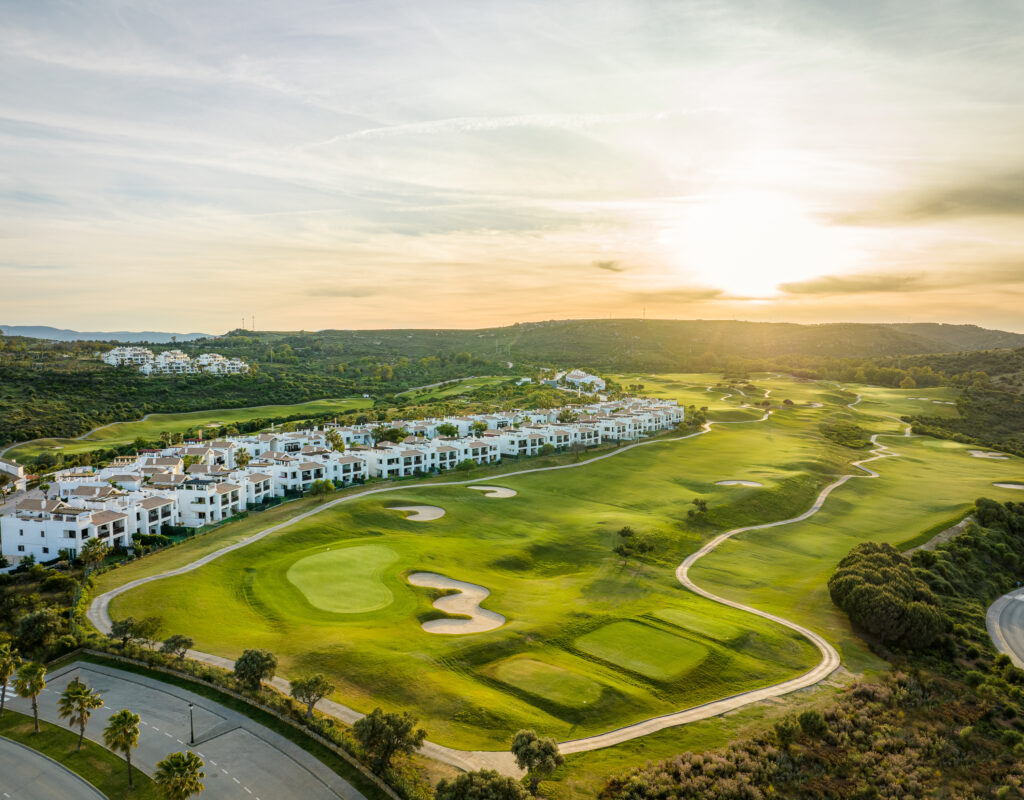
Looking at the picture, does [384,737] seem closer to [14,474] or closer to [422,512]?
[422,512]

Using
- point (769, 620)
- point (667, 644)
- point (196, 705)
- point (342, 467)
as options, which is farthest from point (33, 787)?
point (342, 467)

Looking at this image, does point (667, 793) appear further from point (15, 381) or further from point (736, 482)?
point (15, 381)

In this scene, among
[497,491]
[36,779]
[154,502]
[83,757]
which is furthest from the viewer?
[497,491]

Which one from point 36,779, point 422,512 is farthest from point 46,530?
point 36,779

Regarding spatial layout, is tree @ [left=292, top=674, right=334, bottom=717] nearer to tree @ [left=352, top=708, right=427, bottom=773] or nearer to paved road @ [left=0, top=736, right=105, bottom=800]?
tree @ [left=352, top=708, right=427, bottom=773]

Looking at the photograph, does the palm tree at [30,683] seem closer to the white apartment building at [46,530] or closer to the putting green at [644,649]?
the white apartment building at [46,530]
